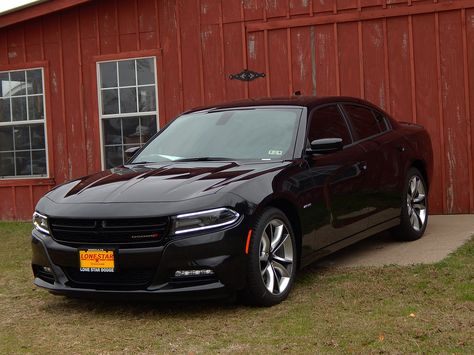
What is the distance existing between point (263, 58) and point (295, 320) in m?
5.94

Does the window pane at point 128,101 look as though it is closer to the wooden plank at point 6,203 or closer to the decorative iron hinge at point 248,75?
the decorative iron hinge at point 248,75

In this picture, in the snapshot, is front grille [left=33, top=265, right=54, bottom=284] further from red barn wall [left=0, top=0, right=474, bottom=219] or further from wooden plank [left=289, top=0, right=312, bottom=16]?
wooden plank [left=289, top=0, right=312, bottom=16]

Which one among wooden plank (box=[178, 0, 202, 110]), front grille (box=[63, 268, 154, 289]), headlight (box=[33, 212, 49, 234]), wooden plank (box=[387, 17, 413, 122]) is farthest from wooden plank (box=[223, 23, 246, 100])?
front grille (box=[63, 268, 154, 289])

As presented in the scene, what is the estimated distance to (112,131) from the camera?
10758 millimetres

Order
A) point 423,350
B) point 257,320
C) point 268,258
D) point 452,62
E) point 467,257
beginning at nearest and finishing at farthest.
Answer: point 423,350, point 257,320, point 268,258, point 467,257, point 452,62

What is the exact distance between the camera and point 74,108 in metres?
10.9

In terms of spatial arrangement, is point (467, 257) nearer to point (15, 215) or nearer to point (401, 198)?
point (401, 198)

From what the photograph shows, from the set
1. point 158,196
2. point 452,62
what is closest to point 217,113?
point 158,196

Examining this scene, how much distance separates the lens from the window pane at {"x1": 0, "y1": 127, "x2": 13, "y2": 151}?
11211 millimetres

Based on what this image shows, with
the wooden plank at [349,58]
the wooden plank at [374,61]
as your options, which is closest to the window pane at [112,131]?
the wooden plank at [349,58]

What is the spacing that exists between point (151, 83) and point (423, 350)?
24.3 feet

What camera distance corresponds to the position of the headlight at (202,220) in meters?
4.69

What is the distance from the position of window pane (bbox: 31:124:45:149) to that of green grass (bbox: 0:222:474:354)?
532cm

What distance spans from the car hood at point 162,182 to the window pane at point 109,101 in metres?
5.06
